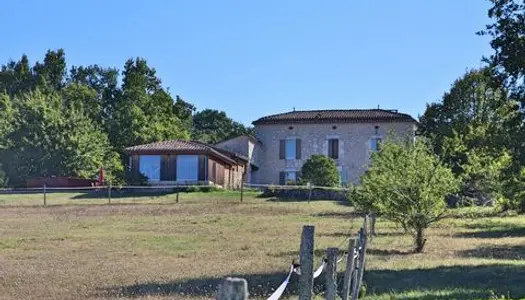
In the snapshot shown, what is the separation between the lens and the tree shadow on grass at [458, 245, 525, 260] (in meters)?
18.1

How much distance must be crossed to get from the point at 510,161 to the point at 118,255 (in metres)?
9.45

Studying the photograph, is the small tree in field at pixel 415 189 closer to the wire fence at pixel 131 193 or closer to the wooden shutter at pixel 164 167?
the wire fence at pixel 131 193

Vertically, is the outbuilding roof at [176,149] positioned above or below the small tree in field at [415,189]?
above

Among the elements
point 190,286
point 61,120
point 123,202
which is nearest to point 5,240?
point 190,286

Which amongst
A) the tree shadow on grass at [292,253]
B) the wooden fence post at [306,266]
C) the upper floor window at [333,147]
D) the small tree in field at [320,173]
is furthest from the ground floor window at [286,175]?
the wooden fence post at [306,266]

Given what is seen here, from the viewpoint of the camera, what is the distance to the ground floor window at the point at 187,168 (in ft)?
168

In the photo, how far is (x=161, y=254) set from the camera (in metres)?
18.8

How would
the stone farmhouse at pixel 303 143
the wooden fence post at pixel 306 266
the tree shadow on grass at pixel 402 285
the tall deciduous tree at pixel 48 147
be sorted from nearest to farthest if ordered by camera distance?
the wooden fence post at pixel 306 266
the tree shadow on grass at pixel 402 285
the tall deciduous tree at pixel 48 147
the stone farmhouse at pixel 303 143

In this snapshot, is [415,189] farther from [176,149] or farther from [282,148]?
[282,148]

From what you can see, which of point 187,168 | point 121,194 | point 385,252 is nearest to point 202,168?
point 187,168

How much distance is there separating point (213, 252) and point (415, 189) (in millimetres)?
5805

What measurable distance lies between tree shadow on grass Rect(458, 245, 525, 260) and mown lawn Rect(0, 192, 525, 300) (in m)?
0.03

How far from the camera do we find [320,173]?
157 ft

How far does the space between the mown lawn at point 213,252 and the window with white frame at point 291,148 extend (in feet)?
75.6
